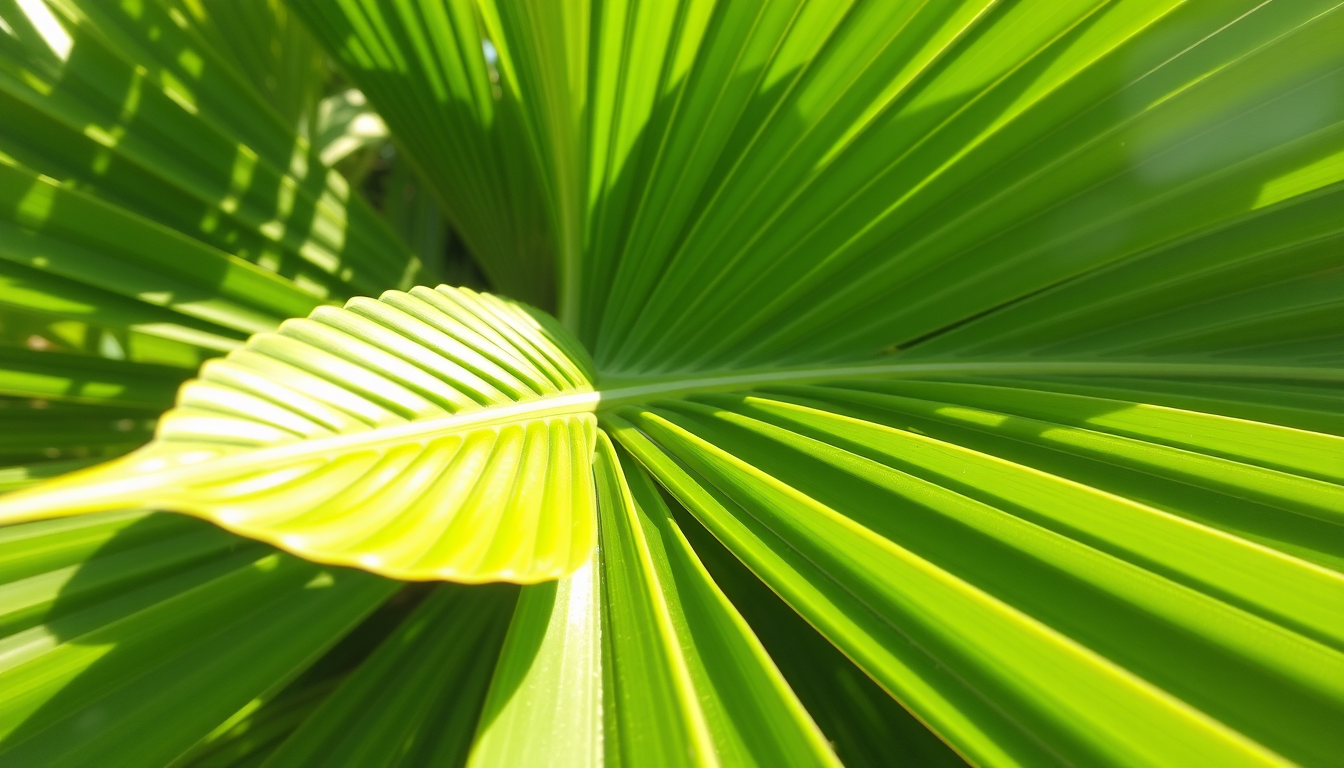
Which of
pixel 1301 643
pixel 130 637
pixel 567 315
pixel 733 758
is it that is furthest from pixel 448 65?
pixel 1301 643

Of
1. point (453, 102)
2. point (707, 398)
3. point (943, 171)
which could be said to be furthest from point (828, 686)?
point (453, 102)

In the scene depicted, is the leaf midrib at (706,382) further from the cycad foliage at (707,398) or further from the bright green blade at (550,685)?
the bright green blade at (550,685)

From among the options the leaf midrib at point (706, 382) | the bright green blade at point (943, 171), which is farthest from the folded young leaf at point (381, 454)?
the bright green blade at point (943, 171)

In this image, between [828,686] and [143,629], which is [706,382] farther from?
[143,629]

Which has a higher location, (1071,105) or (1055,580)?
(1071,105)

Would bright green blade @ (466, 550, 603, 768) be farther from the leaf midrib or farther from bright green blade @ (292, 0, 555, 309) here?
A: bright green blade @ (292, 0, 555, 309)

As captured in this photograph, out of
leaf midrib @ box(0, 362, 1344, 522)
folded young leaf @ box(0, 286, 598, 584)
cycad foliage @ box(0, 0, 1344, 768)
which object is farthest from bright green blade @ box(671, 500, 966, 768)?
folded young leaf @ box(0, 286, 598, 584)

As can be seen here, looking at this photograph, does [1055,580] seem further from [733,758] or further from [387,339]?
[387,339]
